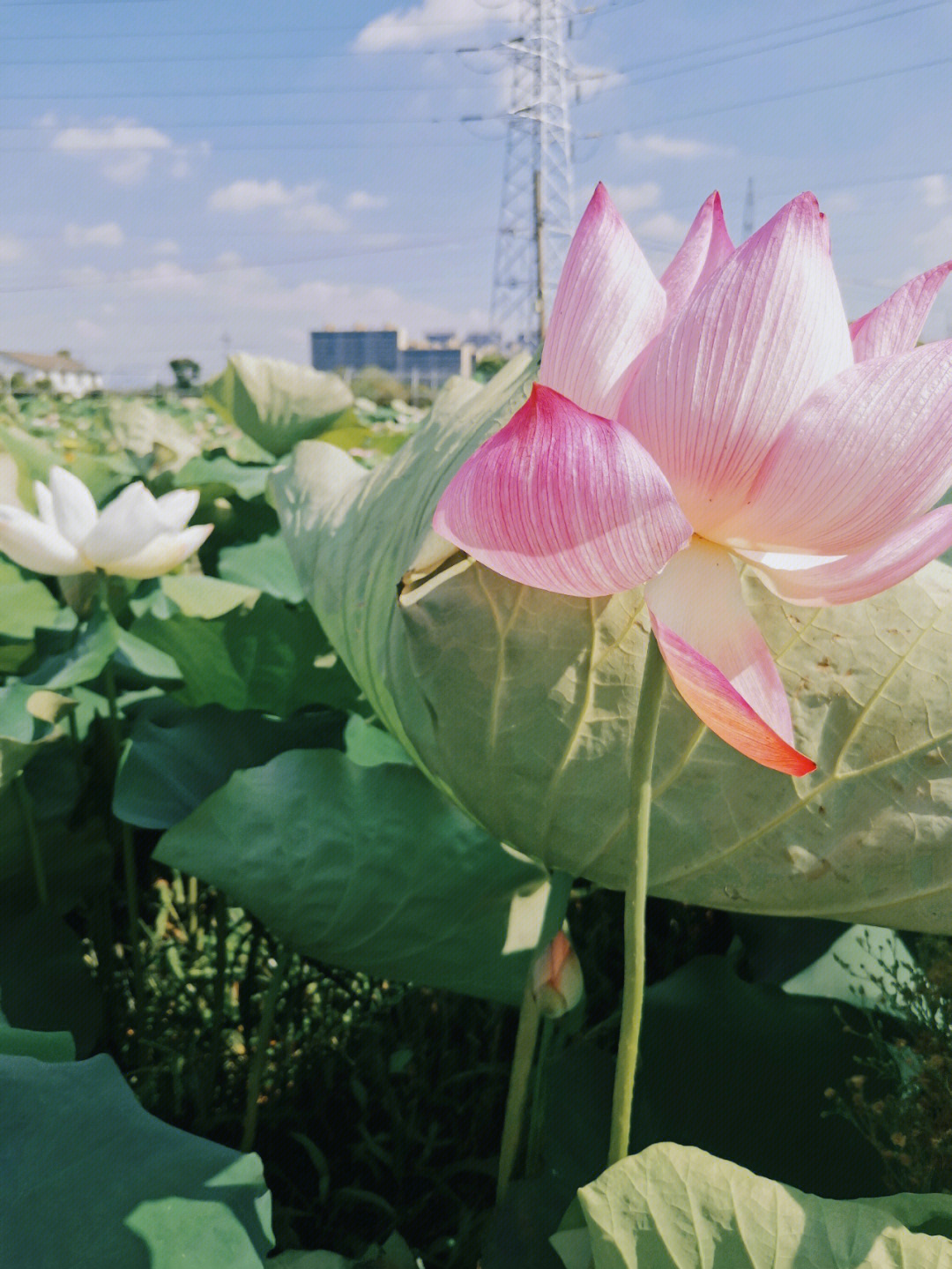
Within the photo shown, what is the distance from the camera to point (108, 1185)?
0.51 m

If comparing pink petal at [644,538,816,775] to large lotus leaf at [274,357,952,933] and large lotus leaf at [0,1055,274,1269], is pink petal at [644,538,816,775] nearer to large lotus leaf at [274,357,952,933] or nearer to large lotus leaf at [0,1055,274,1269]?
large lotus leaf at [274,357,952,933]

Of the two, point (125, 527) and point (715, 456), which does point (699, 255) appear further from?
point (125, 527)

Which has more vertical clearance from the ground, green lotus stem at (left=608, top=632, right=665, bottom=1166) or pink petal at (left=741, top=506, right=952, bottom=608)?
pink petal at (left=741, top=506, right=952, bottom=608)

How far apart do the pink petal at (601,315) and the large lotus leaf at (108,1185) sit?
0.40 meters

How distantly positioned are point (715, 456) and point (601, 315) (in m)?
0.07

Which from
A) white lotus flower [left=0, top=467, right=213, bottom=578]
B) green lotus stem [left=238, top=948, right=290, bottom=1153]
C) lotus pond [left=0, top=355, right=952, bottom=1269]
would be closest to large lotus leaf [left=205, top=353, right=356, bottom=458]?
lotus pond [left=0, top=355, right=952, bottom=1269]

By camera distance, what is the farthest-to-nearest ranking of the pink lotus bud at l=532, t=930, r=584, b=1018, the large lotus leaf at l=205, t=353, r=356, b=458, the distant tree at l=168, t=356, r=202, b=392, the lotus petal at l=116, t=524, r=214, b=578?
the distant tree at l=168, t=356, r=202, b=392, the large lotus leaf at l=205, t=353, r=356, b=458, the lotus petal at l=116, t=524, r=214, b=578, the pink lotus bud at l=532, t=930, r=584, b=1018

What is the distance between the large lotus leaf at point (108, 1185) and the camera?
0.49 meters

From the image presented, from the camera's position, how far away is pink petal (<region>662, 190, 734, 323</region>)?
0.48 metres

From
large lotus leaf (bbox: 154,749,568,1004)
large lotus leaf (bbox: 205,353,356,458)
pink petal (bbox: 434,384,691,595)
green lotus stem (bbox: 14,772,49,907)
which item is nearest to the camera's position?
pink petal (bbox: 434,384,691,595)

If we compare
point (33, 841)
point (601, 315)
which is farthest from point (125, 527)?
point (601, 315)

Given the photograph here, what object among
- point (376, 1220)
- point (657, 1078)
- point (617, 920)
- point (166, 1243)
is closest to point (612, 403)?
point (166, 1243)

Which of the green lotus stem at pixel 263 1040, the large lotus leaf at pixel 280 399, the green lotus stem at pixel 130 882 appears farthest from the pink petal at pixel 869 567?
the large lotus leaf at pixel 280 399

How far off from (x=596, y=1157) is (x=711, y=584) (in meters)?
0.43
